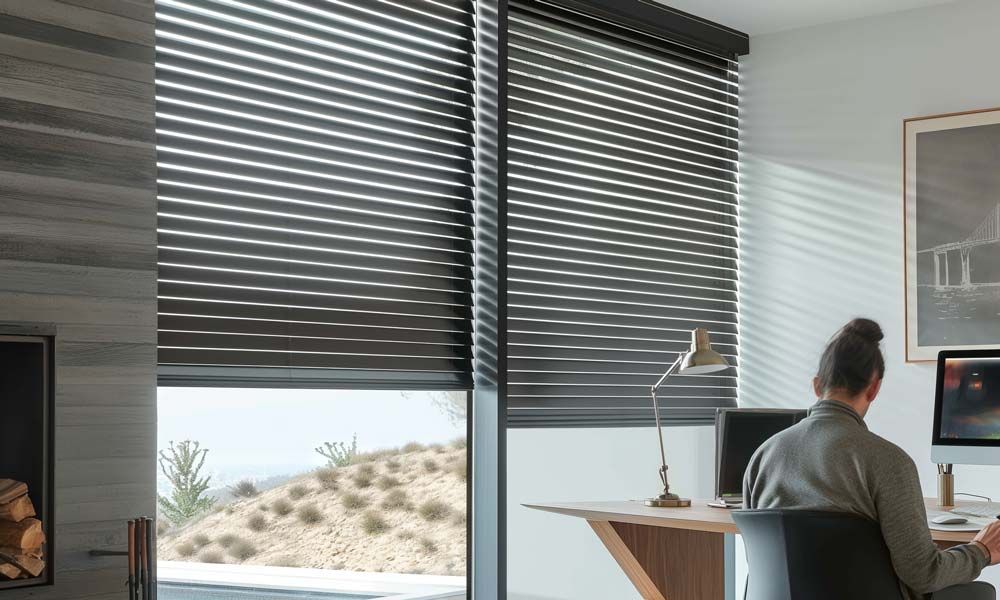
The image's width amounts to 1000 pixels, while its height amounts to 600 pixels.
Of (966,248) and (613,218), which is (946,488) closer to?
(966,248)

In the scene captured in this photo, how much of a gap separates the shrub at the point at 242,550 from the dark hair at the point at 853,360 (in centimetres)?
844

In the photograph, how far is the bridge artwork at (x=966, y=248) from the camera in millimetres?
4285

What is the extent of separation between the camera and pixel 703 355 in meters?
3.59

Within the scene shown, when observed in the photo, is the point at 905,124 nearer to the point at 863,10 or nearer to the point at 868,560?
the point at 863,10

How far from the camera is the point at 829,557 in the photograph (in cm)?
239

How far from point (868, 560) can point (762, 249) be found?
8.91 ft

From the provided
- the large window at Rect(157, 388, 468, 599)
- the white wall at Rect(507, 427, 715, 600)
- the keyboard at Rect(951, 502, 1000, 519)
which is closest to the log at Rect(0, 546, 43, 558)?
the keyboard at Rect(951, 502, 1000, 519)

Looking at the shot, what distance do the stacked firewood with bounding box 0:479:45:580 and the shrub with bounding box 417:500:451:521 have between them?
8.40 metres

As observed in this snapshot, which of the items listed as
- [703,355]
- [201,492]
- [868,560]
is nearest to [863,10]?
[703,355]

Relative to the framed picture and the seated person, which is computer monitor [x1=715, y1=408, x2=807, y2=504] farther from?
the framed picture

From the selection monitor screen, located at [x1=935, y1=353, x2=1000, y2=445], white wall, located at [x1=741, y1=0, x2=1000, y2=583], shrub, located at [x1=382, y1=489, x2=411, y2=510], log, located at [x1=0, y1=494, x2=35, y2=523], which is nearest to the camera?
log, located at [x1=0, y1=494, x2=35, y2=523]

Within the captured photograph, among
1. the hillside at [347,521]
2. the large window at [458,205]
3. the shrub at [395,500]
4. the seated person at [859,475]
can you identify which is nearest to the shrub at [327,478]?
the hillside at [347,521]

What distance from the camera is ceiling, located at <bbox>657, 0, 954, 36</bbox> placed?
14.9 feet

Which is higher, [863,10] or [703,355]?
[863,10]
